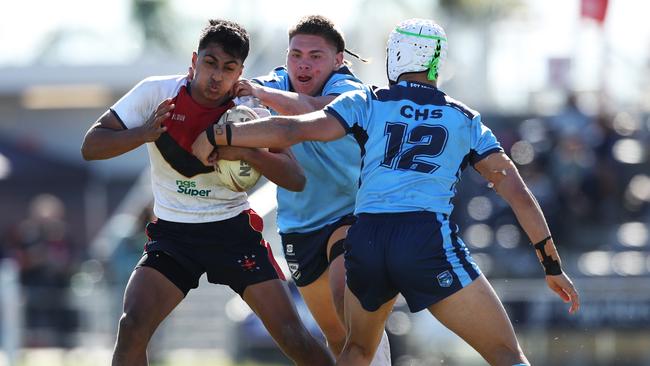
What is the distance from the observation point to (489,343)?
21.7ft

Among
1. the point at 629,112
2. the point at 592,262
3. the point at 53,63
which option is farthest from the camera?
the point at 53,63

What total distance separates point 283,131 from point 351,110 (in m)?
0.36

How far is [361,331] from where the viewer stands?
6.83 m

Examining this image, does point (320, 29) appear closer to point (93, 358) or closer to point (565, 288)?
point (565, 288)

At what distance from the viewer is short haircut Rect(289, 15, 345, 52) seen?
799 centimetres

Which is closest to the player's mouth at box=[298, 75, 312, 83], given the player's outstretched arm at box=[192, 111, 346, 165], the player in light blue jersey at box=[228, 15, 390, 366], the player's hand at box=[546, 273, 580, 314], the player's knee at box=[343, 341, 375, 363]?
the player in light blue jersey at box=[228, 15, 390, 366]

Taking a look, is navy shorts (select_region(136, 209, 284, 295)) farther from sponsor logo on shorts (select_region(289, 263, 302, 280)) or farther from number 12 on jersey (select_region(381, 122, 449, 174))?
number 12 on jersey (select_region(381, 122, 449, 174))

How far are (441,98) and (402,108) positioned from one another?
0.23 meters

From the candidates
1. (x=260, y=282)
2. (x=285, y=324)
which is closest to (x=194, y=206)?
(x=260, y=282)

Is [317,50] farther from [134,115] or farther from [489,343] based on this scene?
[489,343]

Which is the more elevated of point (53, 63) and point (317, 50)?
point (317, 50)

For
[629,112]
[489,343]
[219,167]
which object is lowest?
[629,112]

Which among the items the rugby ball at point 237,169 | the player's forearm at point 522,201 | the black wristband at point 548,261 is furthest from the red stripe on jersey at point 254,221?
the black wristband at point 548,261

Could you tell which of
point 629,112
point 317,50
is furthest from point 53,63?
point 317,50
